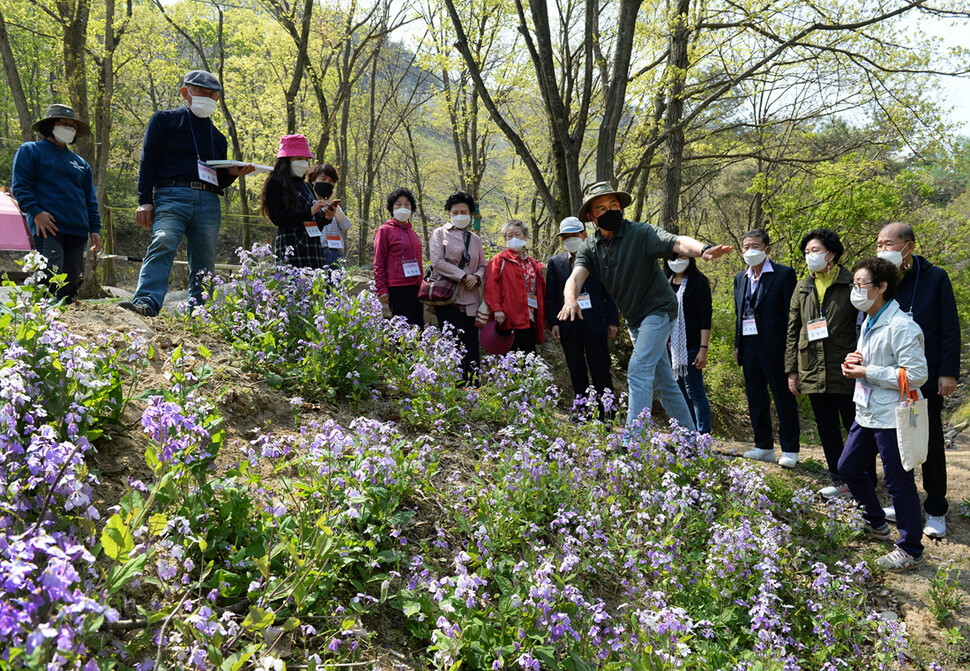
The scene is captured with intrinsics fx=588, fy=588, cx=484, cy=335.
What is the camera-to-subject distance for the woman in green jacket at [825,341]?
511 cm

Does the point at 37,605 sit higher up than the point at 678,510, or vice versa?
the point at 37,605

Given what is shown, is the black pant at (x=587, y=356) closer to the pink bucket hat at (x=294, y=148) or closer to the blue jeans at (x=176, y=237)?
the pink bucket hat at (x=294, y=148)

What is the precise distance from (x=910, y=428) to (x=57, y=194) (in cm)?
725

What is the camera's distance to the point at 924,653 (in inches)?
144

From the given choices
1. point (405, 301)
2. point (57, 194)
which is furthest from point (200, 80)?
point (405, 301)

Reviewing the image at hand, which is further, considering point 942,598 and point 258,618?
point 942,598

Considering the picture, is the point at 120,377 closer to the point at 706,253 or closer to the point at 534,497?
the point at 534,497

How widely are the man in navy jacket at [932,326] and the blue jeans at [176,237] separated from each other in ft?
18.7

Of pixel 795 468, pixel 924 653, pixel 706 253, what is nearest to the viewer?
pixel 924 653

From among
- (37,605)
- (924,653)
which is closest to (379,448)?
(37,605)

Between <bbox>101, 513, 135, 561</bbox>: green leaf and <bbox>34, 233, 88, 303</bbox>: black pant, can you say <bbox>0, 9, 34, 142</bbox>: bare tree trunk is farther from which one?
<bbox>101, 513, 135, 561</bbox>: green leaf

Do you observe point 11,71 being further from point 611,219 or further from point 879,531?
point 879,531

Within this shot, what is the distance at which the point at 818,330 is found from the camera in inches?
205

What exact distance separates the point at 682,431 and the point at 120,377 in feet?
12.7
